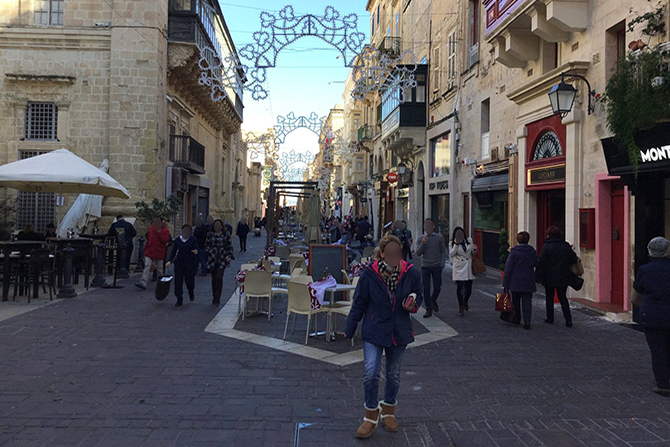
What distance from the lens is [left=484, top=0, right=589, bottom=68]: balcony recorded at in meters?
10.8

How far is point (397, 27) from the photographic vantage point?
3092 centimetres

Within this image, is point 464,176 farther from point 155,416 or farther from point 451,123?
point 155,416

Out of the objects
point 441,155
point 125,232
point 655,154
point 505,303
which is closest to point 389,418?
point 505,303

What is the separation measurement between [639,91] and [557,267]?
9.44ft

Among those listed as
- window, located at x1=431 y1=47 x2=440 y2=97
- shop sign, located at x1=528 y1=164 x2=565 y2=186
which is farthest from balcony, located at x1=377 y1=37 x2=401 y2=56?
shop sign, located at x1=528 y1=164 x2=565 y2=186

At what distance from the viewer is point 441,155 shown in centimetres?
2244

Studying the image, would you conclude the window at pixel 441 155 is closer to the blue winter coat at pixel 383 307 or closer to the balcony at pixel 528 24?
the balcony at pixel 528 24

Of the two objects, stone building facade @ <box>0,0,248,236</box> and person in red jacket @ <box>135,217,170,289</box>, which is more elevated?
stone building facade @ <box>0,0,248,236</box>

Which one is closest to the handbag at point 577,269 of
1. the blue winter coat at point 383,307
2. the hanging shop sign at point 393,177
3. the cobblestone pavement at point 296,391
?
the cobblestone pavement at point 296,391

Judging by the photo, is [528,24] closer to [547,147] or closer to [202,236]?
[547,147]

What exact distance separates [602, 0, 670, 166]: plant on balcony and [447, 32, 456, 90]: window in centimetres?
1146

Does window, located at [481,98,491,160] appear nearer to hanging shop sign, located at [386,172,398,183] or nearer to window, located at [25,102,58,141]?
hanging shop sign, located at [386,172,398,183]

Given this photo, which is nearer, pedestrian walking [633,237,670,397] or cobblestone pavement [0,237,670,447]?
cobblestone pavement [0,237,670,447]

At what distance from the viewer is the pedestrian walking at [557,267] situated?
352 inches
